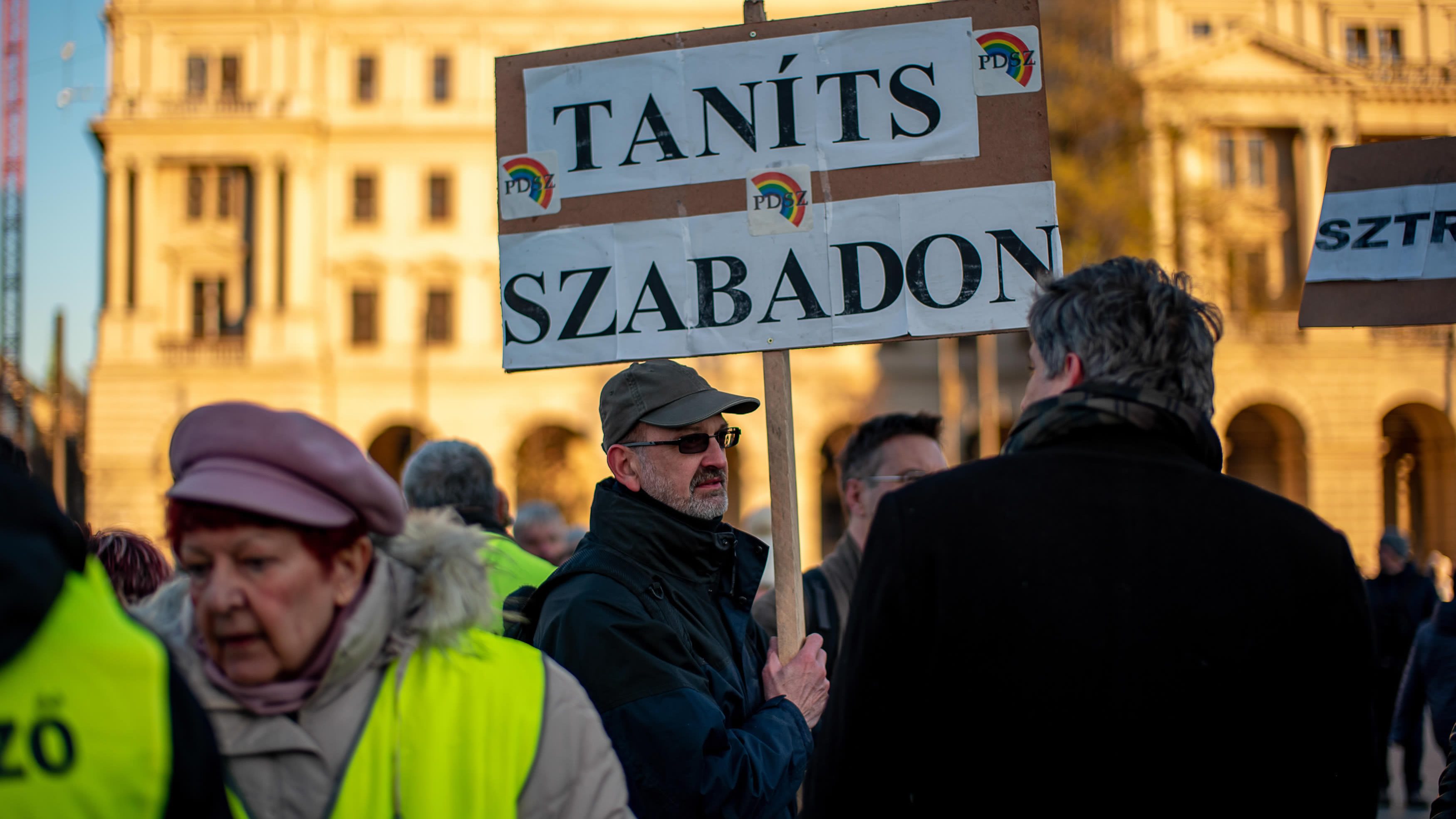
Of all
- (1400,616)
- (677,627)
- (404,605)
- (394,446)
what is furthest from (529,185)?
(394,446)

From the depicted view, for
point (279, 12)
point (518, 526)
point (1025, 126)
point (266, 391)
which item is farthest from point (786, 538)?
point (279, 12)

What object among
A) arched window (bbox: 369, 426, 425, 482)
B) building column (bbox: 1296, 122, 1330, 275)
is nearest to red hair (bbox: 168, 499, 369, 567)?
arched window (bbox: 369, 426, 425, 482)

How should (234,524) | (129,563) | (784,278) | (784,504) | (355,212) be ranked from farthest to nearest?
(355,212), (784,278), (784,504), (129,563), (234,524)

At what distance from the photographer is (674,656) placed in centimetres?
259

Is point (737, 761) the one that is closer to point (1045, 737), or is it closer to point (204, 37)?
point (1045, 737)

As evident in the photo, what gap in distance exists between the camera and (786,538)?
321 centimetres

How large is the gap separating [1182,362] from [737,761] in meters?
1.19

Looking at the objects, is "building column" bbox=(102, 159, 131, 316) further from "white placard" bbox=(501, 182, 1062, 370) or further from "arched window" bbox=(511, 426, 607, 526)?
"white placard" bbox=(501, 182, 1062, 370)

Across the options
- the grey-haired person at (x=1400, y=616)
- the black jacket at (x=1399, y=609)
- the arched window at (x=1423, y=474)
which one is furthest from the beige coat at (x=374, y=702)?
the arched window at (x=1423, y=474)

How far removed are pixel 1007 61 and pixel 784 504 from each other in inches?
55.2

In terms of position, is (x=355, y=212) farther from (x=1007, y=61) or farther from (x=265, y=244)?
(x=1007, y=61)

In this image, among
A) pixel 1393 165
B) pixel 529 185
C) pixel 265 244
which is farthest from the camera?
pixel 265 244

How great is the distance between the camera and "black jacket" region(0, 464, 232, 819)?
1.40 m

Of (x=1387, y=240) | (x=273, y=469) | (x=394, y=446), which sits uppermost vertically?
(x=394, y=446)
